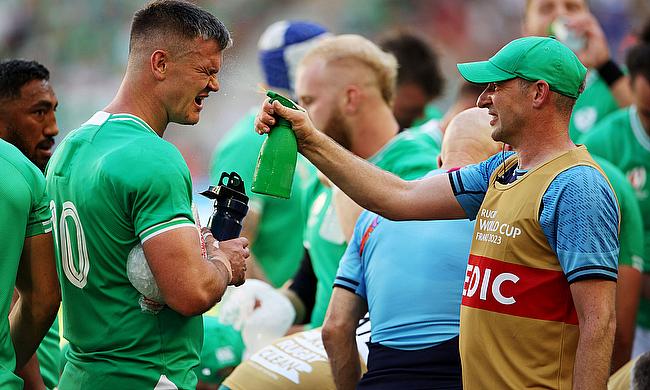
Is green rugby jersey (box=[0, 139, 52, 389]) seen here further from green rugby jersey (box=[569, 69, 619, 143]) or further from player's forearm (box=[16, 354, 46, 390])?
green rugby jersey (box=[569, 69, 619, 143])

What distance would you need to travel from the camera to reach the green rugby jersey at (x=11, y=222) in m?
3.34

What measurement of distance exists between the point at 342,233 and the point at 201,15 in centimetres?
194

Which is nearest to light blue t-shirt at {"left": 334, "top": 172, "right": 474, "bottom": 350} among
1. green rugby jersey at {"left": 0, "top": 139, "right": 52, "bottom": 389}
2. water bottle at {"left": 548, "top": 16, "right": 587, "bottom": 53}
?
green rugby jersey at {"left": 0, "top": 139, "right": 52, "bottom": 389}

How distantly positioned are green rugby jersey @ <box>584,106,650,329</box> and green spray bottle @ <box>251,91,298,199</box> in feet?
11.5

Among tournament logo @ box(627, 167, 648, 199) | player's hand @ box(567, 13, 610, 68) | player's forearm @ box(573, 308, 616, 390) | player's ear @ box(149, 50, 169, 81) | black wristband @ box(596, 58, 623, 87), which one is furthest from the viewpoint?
black wristband @ box(596, 58, 623, 87)

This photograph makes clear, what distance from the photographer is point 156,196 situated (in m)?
3.12

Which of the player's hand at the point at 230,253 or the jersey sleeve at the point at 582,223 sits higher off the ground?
the jersey sleeve at the point at 582,223

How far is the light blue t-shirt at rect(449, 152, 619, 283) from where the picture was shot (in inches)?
120

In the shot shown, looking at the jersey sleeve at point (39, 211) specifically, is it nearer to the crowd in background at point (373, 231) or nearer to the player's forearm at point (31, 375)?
the crowd in background at point (373, 231)

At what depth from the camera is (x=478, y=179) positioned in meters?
3.59

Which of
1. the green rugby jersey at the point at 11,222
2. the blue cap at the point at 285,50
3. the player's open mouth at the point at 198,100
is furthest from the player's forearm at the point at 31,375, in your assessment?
the blue cap at the point at 285,50

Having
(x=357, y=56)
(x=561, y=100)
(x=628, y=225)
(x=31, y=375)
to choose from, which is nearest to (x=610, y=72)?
(x=628, y=225)

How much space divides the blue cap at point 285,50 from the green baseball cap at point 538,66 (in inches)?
153

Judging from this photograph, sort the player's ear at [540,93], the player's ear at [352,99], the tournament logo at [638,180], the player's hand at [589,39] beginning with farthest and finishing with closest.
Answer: the player's hand at [589,39], the tournament logo at [638,180], the player's ear at [352,99], the player's ear at [540,93]
